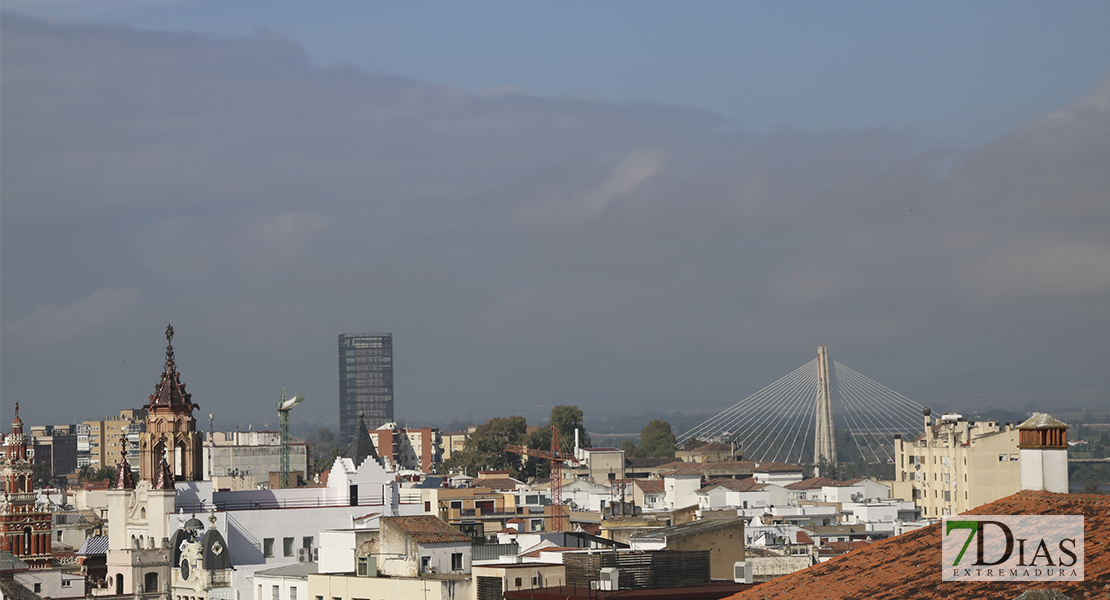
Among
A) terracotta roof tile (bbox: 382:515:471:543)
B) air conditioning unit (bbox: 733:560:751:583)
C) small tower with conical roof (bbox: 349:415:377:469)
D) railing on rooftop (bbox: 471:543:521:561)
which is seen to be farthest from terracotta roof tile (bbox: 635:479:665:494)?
air conditioning unit (bbox: 733:560:751:583)

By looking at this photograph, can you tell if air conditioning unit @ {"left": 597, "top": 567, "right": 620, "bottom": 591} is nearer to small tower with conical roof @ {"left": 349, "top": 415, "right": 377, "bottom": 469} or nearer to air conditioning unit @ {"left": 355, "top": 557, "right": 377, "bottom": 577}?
air conditioning unit @ {"left": 355, "top": 557, "right": 377, "bottom": 577}

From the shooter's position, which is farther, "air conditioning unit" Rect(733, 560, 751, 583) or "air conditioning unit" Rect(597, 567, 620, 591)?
"air conditioning unit" Rect(733, 560, 751, 583)

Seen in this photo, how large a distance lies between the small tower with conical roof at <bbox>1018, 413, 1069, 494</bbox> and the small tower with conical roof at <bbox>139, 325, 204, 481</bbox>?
2484 inches

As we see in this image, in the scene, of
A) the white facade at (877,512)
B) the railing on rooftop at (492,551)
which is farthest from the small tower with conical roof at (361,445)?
the railing on rooftop at (492,551)

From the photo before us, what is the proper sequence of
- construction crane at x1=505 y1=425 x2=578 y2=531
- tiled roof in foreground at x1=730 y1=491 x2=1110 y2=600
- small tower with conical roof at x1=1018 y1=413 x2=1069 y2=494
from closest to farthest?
tiled roof in foreground at x1=730 y1=491 x2=1110 y2=600 < small tower with conical roof at x1=1018 y1=413 x2=1069 y2=494 < construction crane at x1=505 y1=425 x2=578 y2=531

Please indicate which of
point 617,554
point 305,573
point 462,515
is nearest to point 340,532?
point 305,573

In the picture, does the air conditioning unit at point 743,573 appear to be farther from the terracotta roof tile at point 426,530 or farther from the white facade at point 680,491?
the white facade at point 680,491

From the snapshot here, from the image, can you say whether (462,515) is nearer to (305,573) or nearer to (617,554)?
(305,573)

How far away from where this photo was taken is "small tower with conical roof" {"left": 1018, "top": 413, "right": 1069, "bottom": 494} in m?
19.7

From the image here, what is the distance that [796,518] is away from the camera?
112812 millimetres

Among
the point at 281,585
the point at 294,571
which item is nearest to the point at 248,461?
the point at 294,571

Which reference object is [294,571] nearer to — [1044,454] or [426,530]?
[426,530]

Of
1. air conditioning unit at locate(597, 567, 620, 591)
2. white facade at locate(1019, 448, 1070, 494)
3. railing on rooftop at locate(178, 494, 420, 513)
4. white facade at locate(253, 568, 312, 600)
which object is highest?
white facade at locate(1019, 448, 1070, 494)

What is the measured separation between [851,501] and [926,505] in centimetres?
575
